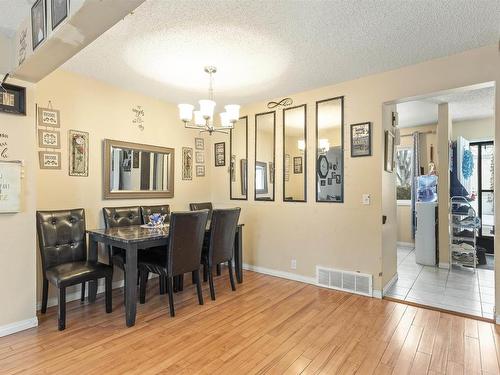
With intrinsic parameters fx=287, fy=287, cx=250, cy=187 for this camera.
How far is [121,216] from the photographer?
3406mm

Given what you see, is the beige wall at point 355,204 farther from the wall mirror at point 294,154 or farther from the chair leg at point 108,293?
the chair leg at point 108,293

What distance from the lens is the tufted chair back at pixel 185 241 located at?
2674 millimetres

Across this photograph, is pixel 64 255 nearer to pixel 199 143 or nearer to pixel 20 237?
pixel 20 237

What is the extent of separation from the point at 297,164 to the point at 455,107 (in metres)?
2.92

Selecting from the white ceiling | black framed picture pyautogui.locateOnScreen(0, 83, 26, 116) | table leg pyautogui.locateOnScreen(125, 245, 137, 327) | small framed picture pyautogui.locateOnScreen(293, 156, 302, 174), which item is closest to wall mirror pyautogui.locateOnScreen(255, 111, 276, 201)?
small framed picture pyautogui.locateOnScreen(293, 156, 302, 174)

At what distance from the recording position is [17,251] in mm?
2410

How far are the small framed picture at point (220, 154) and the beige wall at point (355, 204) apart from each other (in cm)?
84


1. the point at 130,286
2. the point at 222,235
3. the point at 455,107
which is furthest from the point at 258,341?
the point at 455,107

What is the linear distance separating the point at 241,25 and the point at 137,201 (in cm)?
253

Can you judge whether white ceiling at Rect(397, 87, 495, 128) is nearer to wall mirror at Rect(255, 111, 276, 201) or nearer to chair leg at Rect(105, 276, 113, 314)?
wall mirror at Rect(255, 111, 276, 201)

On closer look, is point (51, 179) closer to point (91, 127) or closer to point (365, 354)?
point (91, 127)

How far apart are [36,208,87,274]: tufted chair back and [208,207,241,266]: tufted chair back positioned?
4.32 ft

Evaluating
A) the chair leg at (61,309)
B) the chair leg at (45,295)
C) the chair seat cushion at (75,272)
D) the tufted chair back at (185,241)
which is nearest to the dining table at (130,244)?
the tufted chair back at (185,241)

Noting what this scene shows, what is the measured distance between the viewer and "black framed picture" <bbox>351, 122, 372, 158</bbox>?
323 cm
